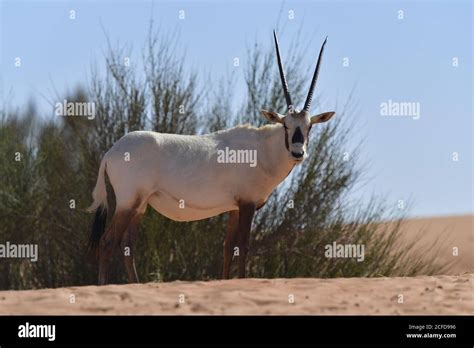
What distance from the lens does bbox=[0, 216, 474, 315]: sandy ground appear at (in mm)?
9227

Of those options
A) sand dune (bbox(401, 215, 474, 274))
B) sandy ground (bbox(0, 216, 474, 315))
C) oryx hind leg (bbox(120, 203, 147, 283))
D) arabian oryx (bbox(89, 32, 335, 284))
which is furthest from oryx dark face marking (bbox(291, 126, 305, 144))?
sand dune (bbox(401, 215, 474, 274))

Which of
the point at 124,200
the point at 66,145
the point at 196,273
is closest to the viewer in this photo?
the point at 124,200

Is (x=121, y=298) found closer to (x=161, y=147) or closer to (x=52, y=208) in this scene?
(x=161, y=147)

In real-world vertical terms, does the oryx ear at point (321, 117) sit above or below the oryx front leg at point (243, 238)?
above

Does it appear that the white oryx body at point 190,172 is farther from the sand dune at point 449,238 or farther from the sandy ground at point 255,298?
the sand dune at point 449,238

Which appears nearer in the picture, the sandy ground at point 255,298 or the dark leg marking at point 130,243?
the sandy ground at point 255,298

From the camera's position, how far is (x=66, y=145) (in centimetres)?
1786

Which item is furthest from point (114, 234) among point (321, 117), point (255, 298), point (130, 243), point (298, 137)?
point (255, 298)

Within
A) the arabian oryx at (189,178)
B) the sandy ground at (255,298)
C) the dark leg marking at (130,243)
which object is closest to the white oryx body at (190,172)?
the arabian oryx at (189,178)

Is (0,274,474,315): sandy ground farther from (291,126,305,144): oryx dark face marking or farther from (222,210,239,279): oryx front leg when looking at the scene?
(291,126,305,144): oryx dark face marking

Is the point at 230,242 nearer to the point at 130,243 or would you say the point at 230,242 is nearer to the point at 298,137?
the point at 130,243

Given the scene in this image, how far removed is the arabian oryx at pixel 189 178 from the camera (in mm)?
12891

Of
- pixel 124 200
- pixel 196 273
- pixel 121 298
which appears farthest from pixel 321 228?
pixel 121 298
